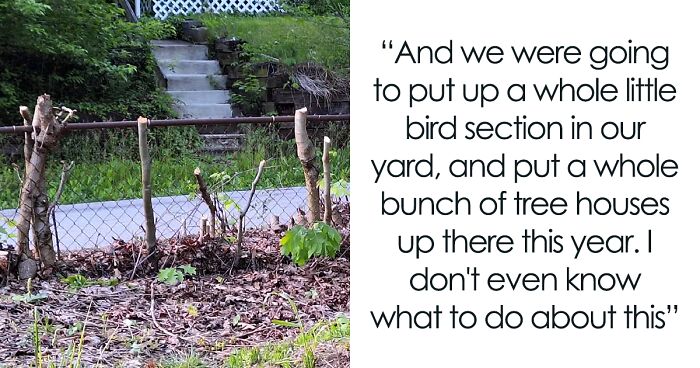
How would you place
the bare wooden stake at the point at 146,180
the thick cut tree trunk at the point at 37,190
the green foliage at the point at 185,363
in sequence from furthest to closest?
the bare wooden stake at the point at 146,180 < the thick cut tree trunk at the point at 37,190 < the green foliage at the point at 185,363

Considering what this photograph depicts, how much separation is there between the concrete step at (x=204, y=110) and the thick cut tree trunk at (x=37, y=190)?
19.6ft

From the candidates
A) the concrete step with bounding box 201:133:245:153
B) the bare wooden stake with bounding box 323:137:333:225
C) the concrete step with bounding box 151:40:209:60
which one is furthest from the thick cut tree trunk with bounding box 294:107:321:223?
the concrete step with bounding box 151:40:209:60

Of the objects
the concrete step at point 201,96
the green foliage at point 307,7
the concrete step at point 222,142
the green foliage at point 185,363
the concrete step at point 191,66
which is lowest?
the green foliage at point 185,363

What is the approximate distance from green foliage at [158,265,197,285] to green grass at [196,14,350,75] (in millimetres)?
6376

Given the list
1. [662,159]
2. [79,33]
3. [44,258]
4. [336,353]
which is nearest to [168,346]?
[336,353]

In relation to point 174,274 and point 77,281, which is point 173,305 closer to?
point 174,274

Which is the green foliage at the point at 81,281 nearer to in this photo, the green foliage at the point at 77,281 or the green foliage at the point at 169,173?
the green foliage at the point at 77,281

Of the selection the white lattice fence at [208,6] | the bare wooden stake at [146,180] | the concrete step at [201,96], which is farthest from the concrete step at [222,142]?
the bare wooden stake at [146,180]

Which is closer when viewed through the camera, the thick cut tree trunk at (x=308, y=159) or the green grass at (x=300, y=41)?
the thick cut tree trunk at (x=308, y=159)

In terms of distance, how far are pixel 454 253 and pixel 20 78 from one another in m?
8.87

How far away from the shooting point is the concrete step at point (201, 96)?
427 inches

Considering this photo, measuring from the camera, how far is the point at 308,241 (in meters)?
4.63

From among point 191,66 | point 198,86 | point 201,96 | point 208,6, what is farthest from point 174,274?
point 208,6

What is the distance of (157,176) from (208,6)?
5.73 metres
